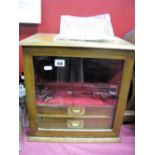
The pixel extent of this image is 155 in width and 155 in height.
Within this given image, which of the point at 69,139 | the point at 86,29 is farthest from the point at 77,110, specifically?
the point at 86,29

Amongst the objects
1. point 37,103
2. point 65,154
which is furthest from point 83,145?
point 37,103

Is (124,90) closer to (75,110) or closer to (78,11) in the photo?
(75,110)

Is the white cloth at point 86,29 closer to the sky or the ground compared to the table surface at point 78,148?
closer to the sky

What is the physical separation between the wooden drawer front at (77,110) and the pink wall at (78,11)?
466 millimetres

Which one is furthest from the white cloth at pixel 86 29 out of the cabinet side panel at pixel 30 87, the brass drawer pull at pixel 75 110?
the brass drawer pull at pixel 75 110

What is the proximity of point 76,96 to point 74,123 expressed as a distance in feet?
0.37

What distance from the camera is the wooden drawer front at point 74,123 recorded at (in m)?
0.95

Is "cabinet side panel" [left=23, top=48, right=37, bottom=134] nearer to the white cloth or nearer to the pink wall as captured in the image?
the white cloth

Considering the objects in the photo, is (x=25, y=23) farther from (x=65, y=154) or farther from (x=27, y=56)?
(x=65, y=154)

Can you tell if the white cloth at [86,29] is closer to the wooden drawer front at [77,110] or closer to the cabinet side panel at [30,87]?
the cabinet side panel at [30,87]

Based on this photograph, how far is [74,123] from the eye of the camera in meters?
0.95

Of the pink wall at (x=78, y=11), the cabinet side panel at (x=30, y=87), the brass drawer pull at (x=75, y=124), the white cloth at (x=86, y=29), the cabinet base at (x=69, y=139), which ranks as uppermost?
the pink wall at (x=78, y=11)
